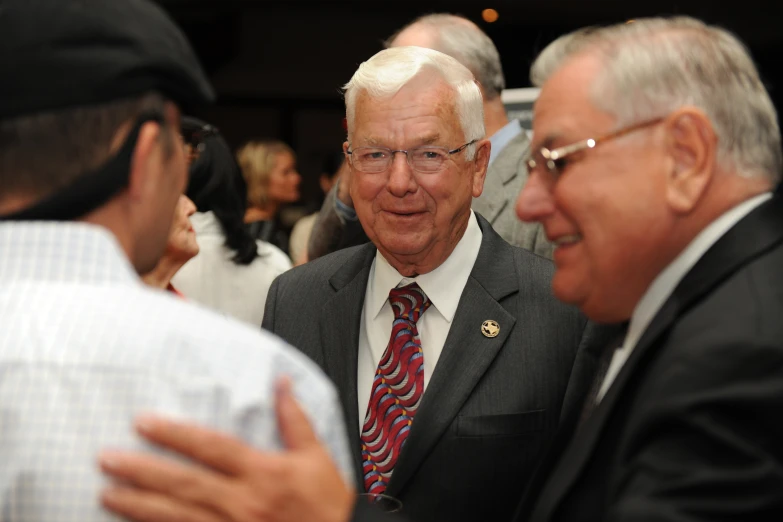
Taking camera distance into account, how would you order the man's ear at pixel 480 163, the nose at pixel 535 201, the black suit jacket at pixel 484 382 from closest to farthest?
the nose at pixel 535 201
the black suit jacket at pixel 484 382
the man's ear at pixel 480 163

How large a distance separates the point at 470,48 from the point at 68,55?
2459 millimetres

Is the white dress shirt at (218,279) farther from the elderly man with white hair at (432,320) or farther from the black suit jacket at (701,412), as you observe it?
the black suit jacket at (701,412)

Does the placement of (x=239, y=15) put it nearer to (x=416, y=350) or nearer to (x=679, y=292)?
(x=416, y=350)

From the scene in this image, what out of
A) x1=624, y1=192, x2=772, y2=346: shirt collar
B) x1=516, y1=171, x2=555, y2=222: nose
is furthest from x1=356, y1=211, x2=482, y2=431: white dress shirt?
x1=624, y1=192, x2=772, y2=346: shirt collar

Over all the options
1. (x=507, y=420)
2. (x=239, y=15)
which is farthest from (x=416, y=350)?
(x=239, y=15)

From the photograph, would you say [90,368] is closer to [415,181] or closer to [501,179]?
[415,181]

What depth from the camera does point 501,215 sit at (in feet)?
9.95

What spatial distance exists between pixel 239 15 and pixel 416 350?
922 cm

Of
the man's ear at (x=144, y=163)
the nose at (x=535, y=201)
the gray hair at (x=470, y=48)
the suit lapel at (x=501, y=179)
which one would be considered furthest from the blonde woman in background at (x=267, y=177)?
the man's ear at (x=144, y=163)

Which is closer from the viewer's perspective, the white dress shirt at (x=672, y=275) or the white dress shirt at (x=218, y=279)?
the white dress shirt at (x=672, y=275)

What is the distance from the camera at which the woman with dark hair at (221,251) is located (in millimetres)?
3629

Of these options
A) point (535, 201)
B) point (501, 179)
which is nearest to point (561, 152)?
point (535, 201)

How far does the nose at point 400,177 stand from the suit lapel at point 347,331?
0.24 metres

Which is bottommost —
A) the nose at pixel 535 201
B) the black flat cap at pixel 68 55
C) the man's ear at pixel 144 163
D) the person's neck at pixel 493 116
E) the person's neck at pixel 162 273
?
the person's neck at pixel 162 273
